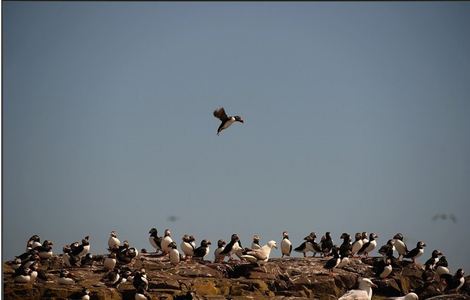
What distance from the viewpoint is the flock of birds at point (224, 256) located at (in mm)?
34844

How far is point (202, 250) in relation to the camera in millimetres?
39562

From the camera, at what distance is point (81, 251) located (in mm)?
38781

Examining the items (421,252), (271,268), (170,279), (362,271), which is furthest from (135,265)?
(421,252)

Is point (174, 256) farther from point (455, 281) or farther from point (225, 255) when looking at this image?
point (455, 281)

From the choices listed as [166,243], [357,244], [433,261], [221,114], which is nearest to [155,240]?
[166,243]

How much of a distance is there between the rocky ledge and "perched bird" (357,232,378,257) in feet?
4.83

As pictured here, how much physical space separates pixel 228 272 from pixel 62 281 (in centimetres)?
749

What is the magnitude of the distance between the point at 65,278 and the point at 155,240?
747 cm

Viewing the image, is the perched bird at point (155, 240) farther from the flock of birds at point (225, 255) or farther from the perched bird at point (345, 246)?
the perched bird at point (345, 246)

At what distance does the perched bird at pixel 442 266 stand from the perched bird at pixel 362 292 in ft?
16.1

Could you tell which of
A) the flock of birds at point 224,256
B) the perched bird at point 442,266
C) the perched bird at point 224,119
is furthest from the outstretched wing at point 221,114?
the perched bird at point 442,266

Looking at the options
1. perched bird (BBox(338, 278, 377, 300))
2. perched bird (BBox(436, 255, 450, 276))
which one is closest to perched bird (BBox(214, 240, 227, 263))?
perched bird (BBox(338, 278, 377, 300))

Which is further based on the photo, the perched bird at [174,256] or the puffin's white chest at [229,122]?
the puffin's white chest at [229,122]

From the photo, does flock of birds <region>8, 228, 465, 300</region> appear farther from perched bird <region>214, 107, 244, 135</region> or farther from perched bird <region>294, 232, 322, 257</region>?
perched bird <region>214, 107, 244, 135</region>
